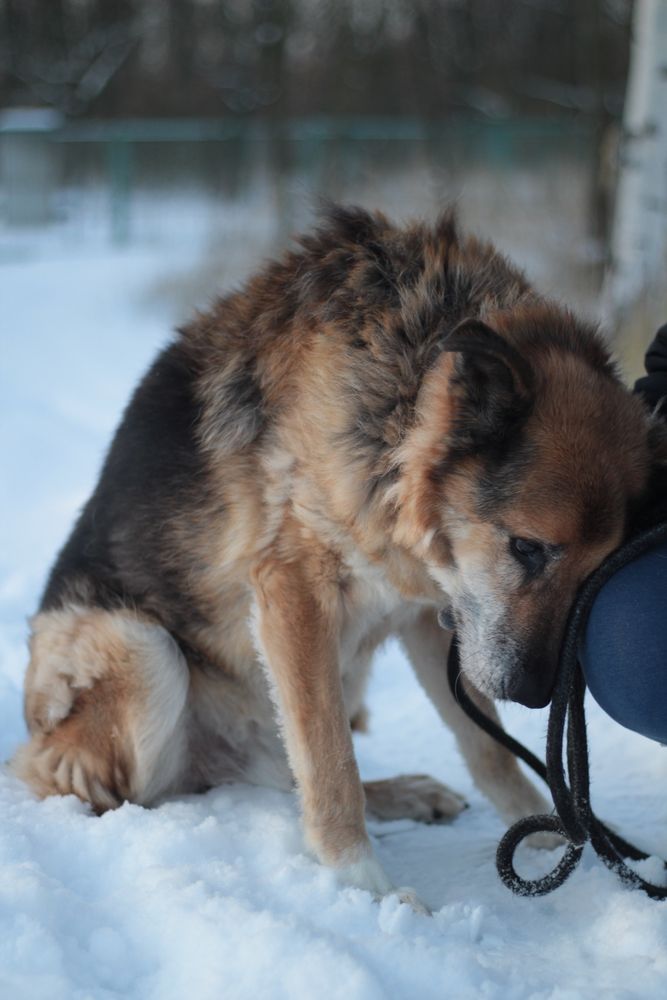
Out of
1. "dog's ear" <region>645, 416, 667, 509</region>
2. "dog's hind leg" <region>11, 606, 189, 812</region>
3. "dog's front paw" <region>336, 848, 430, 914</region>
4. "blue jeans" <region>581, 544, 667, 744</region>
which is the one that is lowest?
"dog's front paw" <region>336, 848, 430, 914</region>

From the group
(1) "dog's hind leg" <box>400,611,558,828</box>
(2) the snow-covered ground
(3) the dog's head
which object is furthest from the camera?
(1) "dog's hind leg" <box>400,611,558,828</box>

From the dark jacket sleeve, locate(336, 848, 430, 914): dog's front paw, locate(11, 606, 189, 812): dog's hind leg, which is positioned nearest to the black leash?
locate(336, 848, 430, 914): dog's front paw

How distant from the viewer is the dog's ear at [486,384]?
2.13 meters

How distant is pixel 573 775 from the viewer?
2342 millimetres

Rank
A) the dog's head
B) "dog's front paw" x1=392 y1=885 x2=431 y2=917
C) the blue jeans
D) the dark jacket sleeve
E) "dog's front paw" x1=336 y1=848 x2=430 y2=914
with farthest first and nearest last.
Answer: the dark jacket sleeve
"dog's front paw" x1=336 y1=848 x2=430 y2=914
"dog's front paw" x1=392 y1=885 x2=431 y2=917
the dog's head
the blue jeans

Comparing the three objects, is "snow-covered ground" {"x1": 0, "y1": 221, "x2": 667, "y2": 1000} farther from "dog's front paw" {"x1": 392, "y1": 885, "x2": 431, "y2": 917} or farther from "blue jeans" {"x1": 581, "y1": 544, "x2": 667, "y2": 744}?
"blue jeans" {"x1": 581, "y1": 544, "x2": 667, "y2": 744}

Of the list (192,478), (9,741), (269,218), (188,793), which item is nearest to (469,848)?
(188,793)

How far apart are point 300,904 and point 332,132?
15.2 m

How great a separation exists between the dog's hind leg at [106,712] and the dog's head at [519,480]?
0.88m

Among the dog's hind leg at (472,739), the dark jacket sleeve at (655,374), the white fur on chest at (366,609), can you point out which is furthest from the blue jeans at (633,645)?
the dog's hind leg at (472,739)

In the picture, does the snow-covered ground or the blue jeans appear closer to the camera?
the snow-covered ground

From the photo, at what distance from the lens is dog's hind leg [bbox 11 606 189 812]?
2.78m

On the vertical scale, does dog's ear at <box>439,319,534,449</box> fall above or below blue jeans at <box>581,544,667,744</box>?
above

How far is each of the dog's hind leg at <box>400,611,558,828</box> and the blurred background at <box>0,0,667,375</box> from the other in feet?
3.89
